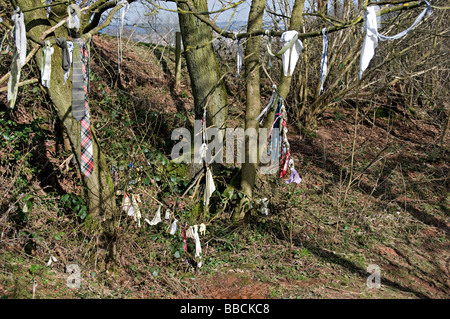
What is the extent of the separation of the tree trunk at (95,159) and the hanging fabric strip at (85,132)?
12 cm

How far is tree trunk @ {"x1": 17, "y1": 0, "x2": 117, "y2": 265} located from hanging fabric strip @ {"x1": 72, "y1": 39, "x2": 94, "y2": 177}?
0.12m

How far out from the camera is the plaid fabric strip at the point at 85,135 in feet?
15.8

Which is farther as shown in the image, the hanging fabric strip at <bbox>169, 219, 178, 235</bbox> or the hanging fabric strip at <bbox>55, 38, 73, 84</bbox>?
the hanging fabric strip at <bbox>169, 219, 178, 235</bbox>

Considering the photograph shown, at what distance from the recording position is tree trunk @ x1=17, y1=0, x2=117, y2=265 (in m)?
4.71

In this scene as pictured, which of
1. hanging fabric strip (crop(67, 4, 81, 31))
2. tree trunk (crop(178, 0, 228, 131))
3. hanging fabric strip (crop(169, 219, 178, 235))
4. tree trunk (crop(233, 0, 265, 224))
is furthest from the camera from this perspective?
tree trunk (crop(178, 0, 228, 131))

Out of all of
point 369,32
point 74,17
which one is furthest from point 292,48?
point 74,17

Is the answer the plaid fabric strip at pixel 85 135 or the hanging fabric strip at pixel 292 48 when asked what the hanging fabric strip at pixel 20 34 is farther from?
the hanging fabric strip at pixel 292 48

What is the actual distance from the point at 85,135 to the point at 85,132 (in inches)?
1.4

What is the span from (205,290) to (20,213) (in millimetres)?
2321

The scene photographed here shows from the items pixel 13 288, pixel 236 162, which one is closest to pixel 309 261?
pixel 236 162

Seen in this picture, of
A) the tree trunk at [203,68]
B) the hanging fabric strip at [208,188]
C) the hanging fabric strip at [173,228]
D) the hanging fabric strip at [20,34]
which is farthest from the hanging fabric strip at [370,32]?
the hanging fabric strip at [20,34]

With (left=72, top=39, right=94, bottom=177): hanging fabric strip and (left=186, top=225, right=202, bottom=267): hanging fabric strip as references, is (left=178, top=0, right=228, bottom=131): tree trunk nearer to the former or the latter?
(left=72, top=39, right=94, bottom=177): hanging fabric strip

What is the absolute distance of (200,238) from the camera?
6.04 meters

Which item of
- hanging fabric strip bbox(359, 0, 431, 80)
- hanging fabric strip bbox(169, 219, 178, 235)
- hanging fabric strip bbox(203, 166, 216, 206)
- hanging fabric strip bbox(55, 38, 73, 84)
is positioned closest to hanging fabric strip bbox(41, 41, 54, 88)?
hanging fabric strip bbox(55, 38, 73, 84)
